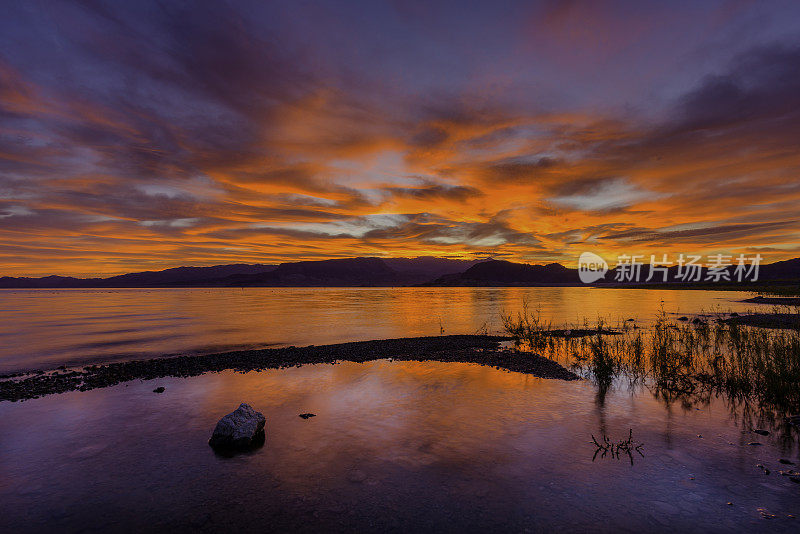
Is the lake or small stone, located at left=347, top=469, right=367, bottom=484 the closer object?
the lake

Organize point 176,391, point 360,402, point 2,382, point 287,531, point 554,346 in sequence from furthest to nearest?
point 554,346
point 2,382
point 176,391
point 360,402
point 287,531

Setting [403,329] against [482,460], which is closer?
[482,460]

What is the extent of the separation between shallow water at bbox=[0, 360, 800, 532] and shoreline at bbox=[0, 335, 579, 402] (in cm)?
296

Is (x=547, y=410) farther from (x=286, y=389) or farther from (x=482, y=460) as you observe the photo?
(x=286, y=389)

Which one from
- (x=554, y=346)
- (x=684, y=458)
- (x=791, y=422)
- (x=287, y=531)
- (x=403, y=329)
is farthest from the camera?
(x=403, y=329)

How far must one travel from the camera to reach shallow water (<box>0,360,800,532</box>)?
7953 millimetres

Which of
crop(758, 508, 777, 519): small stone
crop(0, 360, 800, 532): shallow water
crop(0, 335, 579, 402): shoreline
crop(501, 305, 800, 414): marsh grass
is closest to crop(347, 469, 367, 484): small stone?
crop(0, 360, 800, 532): shallow water

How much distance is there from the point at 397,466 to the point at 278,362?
15.5m

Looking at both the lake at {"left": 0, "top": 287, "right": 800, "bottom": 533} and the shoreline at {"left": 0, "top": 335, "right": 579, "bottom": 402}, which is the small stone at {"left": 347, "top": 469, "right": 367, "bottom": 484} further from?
the shoreline at {"left": 0, "top": 335, "right": 579, "bottom": 402}

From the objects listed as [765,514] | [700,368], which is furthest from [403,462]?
[700,368]

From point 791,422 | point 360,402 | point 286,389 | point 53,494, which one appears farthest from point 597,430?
point 53,494

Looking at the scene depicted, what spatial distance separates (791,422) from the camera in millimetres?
12156

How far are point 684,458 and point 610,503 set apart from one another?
3676 mm

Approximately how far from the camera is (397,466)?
10125mm
